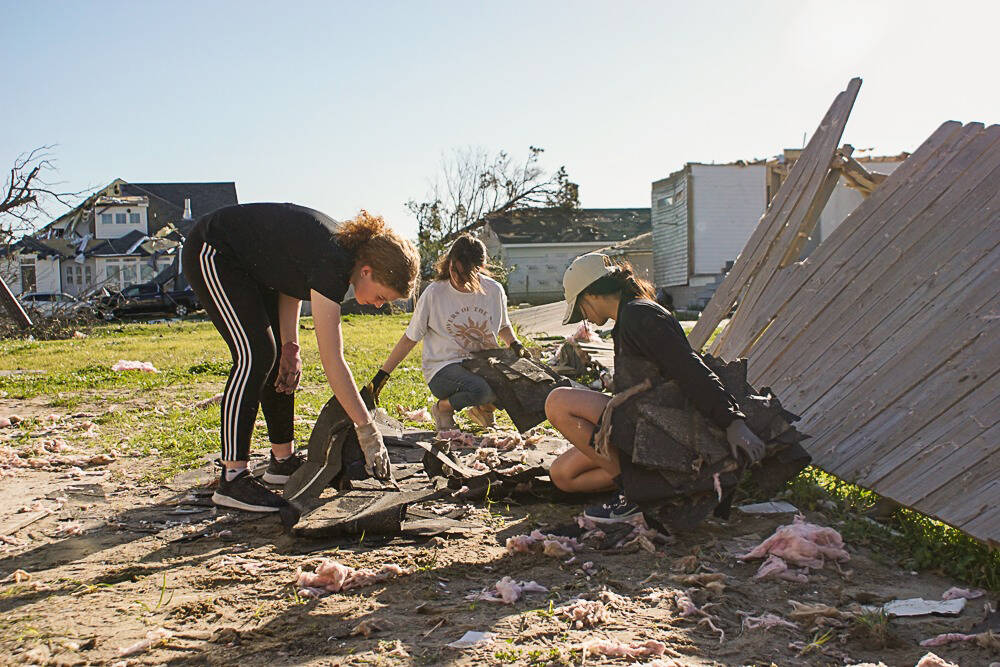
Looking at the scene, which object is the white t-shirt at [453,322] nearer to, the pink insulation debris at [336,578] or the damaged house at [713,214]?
the pink insulation debris at [336,578]

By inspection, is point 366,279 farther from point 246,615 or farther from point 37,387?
point 37,387

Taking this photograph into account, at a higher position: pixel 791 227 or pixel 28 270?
pixel 28 270

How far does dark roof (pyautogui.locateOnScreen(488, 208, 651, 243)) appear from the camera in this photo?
1613 inches

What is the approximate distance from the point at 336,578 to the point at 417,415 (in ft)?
12.8

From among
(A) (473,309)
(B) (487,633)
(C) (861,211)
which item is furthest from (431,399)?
(B) (487,633)

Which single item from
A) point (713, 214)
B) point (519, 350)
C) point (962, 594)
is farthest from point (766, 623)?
point (713, 214)

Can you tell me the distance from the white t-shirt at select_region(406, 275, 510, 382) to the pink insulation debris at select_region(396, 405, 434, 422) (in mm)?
1036

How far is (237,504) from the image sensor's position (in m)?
4.36

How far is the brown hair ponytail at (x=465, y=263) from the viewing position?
6027 mm

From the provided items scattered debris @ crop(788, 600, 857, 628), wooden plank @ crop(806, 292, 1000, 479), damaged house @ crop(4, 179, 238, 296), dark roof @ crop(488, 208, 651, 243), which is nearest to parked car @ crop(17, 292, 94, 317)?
wooden plank @ crop(806, 292, 1000, 479)

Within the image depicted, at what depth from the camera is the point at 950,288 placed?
14.2 ft

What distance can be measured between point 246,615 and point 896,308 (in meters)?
3.58

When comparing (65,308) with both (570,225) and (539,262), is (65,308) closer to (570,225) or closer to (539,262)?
(539,262)

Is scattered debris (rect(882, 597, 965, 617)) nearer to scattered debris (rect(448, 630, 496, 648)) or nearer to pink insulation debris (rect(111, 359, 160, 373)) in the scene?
scattered debris (rect(448, 630, 496, 648))
